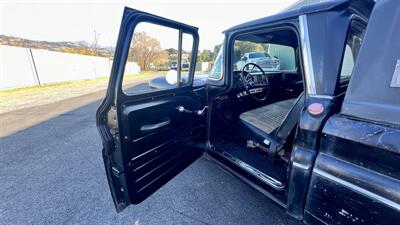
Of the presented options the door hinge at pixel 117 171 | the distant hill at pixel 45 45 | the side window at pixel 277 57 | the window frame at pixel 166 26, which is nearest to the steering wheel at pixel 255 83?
the side window at pixel 277 57

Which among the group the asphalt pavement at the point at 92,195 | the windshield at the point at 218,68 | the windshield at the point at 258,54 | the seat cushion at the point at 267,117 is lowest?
the asphalt pavement at the point at 92,195

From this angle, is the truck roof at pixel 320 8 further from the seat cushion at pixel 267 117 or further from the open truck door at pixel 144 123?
the seat cushion at pixel 267 117

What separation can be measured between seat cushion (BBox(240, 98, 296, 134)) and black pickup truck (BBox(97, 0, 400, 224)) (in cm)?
3

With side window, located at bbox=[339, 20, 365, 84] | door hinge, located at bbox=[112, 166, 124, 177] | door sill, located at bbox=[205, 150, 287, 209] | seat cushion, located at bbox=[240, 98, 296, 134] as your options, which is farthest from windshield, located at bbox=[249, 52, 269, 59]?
door hinge, located at bbox=[112, 166, 124, 177]

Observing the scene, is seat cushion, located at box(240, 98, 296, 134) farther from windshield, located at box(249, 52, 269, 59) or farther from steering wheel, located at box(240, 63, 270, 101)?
windshield, located at box(249, 52, 269, 59)

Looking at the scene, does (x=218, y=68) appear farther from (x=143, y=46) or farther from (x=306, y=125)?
(x=306, y=125)

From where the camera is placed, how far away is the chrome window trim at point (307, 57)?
136 cm

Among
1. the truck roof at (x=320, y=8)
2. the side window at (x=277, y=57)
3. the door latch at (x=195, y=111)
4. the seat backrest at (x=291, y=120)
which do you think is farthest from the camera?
the side window at (x=277, y=57)

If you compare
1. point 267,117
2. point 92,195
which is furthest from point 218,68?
point 92,195

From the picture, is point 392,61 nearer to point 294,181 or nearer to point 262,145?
point 294,181

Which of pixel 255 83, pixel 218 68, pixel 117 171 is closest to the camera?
pixel 117 171

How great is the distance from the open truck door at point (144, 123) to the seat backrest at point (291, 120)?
913mm

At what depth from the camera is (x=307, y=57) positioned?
4.53 feet

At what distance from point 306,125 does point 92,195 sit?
8.08 ft
